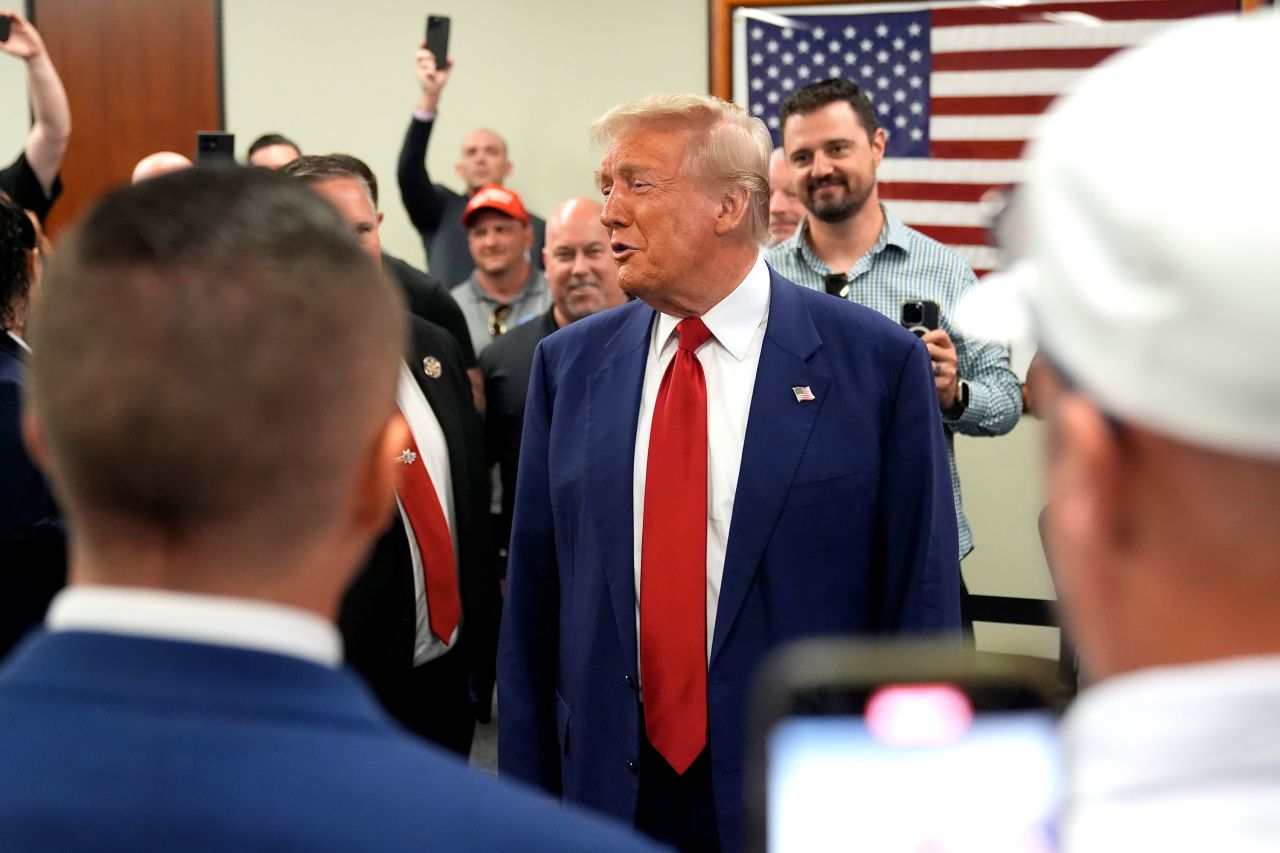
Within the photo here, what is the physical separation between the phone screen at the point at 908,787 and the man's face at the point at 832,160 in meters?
3.09

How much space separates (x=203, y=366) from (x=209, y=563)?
0.35 ft

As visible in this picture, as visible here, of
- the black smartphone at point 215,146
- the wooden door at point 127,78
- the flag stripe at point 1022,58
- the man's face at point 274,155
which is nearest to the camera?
the black smartphone at point 215,146

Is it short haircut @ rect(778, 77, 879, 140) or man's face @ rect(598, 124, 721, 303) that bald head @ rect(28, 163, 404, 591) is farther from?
short haircut @ rect(778, 77, 879, 140)

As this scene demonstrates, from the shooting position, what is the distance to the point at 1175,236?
0.51m

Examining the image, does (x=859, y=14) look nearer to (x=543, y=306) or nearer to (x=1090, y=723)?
(x=543, y=306)

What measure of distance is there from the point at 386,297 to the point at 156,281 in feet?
0.48

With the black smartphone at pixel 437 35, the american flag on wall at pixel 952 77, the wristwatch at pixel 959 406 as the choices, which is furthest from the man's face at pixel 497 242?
the wristwatch at pixel 959 406

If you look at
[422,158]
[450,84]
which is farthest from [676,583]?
[450,84]

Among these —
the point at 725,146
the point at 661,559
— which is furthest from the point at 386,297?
the point at 725,146

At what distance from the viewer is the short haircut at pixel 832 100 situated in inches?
153

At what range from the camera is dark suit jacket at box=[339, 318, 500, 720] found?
266cm

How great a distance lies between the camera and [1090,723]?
1.82 ft

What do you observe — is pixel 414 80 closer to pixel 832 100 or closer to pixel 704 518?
pixel 832 100

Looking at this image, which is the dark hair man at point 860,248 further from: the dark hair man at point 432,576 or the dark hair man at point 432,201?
the dark hair man at point 432,201
